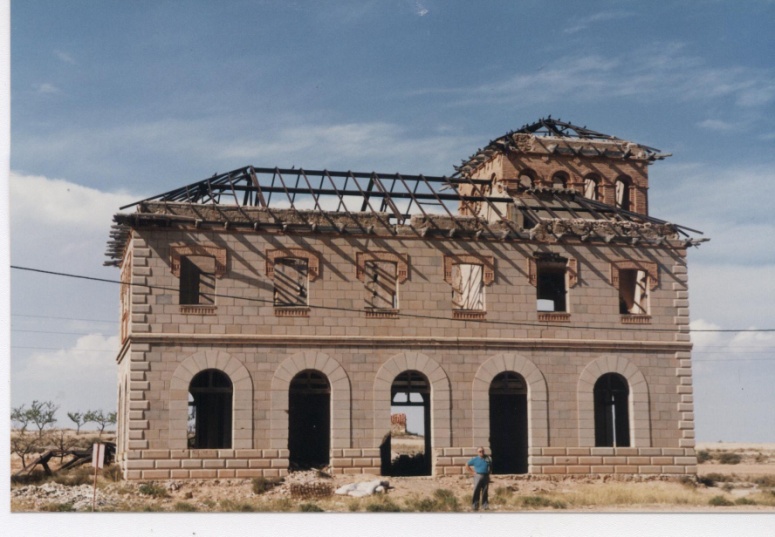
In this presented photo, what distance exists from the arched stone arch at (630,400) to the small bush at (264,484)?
31.3 ft

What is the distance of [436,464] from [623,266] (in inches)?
350

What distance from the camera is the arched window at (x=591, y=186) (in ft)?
134

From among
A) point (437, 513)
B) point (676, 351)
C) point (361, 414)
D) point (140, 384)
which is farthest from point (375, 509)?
point (676, 351)

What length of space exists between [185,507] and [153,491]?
6.89 ft

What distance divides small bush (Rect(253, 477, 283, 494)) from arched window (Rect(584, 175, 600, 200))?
1718cm

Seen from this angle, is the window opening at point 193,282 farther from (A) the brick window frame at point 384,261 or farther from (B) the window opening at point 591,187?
(B) the window opening at point 591,187

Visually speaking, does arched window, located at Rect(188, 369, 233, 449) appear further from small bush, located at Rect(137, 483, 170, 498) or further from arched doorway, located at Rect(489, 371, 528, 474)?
arched doorway, located at Rect(489, 371, 528, 474)

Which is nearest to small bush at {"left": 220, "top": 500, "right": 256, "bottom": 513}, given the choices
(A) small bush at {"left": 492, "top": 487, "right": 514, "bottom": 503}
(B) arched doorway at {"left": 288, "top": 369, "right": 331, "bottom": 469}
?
(A) small bush at {"left": 492, "top": 487, "right": 514, "bottom": 503}

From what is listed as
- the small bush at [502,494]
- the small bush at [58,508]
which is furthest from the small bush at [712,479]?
the small bush at [58,508]

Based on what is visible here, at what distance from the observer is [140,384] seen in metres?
31.0

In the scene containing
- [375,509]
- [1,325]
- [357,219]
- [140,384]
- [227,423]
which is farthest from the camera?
[227,423]

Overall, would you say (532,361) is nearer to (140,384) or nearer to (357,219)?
(357,219)


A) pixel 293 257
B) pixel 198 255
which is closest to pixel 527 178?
pixel 293 257

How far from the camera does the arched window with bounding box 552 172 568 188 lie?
40.7 m
